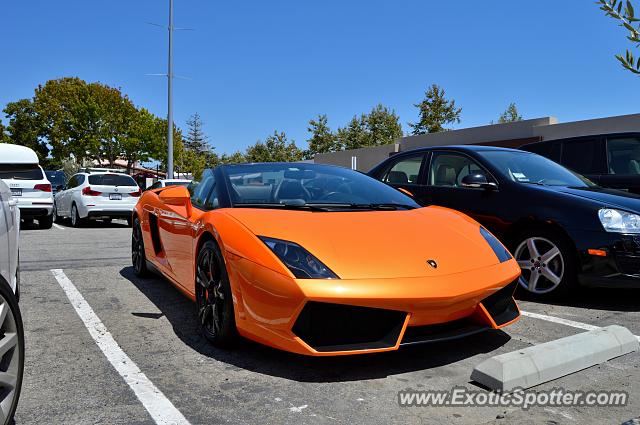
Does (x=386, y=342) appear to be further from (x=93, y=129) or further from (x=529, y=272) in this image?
(x=93, y=129)

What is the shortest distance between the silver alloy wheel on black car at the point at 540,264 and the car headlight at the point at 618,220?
430 mm

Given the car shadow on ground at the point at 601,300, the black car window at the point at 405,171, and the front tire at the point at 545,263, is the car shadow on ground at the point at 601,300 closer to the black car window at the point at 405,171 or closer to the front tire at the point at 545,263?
the front tire at the point at 545,263

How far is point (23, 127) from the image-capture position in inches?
2303

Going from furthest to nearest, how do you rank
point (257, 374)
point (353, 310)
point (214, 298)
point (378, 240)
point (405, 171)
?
1. point (405, 171)
2. point (214, 298)
3. point (378, 240)
4. point (257, 374)
5. point (353, 310)

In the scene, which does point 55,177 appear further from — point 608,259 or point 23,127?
point 23,127

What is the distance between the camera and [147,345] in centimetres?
360

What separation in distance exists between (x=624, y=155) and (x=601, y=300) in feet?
9.13

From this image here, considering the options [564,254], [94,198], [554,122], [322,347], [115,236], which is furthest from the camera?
[554,122]

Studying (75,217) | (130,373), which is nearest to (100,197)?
(75,217)

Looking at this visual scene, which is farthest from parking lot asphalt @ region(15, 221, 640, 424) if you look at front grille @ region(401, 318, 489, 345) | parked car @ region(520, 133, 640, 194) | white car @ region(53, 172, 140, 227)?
white car @ region(53, 172, 140, 227)

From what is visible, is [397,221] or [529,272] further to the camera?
[529,272]

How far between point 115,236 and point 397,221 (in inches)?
333

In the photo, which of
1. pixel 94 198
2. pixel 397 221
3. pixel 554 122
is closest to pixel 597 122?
pixel 554 122

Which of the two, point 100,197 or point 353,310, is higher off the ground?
point 100,197
